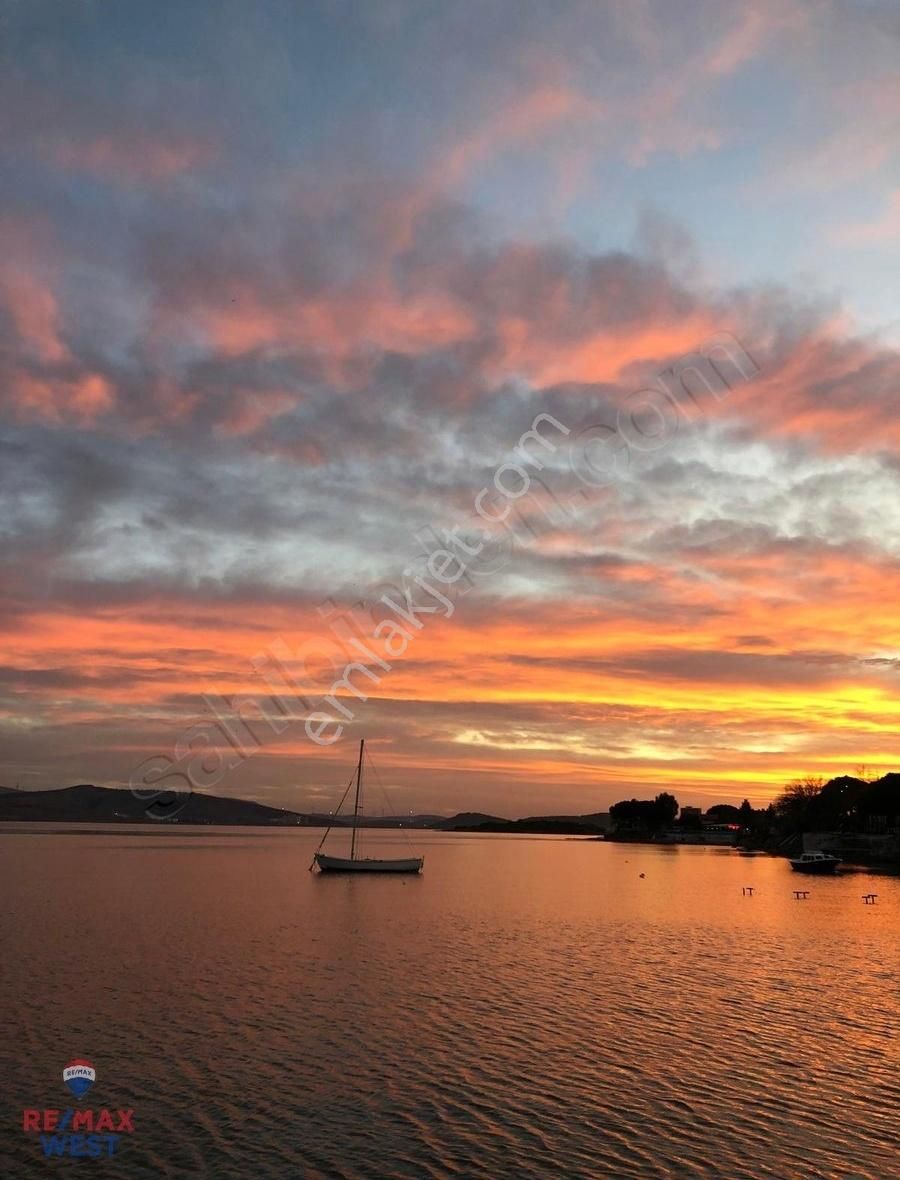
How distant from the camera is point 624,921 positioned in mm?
89062

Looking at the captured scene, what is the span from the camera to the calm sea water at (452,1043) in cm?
2594

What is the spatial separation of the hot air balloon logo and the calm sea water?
1.22 ft

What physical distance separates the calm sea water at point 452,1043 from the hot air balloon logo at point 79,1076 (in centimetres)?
37

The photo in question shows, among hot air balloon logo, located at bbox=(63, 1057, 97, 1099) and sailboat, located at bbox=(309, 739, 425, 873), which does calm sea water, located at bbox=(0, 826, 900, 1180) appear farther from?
sailboat, located at bbox=(309, 739, 425, 873)

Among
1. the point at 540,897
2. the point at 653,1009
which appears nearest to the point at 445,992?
the point at 653,1009

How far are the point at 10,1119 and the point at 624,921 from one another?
231ft

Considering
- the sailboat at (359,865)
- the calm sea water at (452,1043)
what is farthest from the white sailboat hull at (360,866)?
the calm sea water at (452,1043)

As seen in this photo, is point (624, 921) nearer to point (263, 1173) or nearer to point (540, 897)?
point (540, 897)

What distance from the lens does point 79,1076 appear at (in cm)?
3177

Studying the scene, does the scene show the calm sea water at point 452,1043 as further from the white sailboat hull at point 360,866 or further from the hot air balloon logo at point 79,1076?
the white sailboat hull at point 360,866

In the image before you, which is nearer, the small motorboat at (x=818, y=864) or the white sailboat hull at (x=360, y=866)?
the white sailboat hull at (x=360, y=866)

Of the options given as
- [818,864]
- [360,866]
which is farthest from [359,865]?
[818,864]

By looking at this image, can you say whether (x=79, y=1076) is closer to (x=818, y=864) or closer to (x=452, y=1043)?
(x=452, y=1043)

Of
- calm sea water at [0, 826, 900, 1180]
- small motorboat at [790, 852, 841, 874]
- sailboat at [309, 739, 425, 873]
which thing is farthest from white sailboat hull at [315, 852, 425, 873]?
small motorboat at [790, 852, 841, 874]
